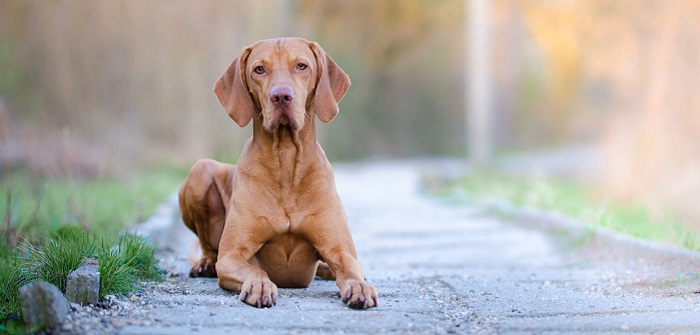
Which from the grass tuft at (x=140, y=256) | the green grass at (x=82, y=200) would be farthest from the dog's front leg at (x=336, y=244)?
the green grass at (x=82, y=200)

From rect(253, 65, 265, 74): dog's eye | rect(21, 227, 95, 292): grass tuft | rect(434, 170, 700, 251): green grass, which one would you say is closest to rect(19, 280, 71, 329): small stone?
rect(21, 227, 95, 292): grass tuft

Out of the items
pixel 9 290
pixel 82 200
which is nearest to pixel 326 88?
pixel 9 290

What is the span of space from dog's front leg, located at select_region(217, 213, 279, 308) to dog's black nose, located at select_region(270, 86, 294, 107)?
636mm

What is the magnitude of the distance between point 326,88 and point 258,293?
115cm

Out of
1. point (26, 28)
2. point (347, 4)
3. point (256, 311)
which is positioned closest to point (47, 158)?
point (26, 28)

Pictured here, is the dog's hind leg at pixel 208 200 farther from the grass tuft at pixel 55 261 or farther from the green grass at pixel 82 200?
the grass tuft at pixel 55 261

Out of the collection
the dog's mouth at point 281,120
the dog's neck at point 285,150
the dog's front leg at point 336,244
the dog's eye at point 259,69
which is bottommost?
the dog's front leg at point 336,244

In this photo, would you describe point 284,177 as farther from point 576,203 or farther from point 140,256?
point 576,203

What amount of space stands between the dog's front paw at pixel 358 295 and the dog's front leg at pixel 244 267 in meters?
0.32

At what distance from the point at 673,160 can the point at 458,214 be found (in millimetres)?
2358

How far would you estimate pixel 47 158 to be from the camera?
916 cm

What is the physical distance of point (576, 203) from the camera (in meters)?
9.10

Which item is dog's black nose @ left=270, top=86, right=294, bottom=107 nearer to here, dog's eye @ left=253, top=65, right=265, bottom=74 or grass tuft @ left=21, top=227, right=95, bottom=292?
dog's eye @ left=253, top=65, right=265, bottom=74

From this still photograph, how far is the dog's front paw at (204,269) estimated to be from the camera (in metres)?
4.80
